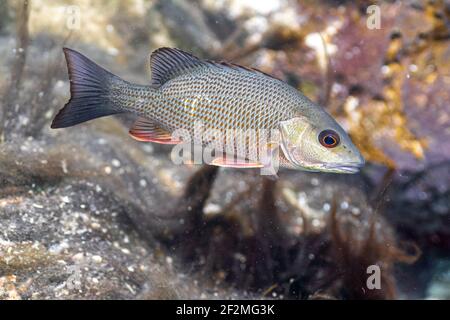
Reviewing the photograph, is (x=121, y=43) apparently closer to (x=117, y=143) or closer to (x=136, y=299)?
(x=117, y=143)

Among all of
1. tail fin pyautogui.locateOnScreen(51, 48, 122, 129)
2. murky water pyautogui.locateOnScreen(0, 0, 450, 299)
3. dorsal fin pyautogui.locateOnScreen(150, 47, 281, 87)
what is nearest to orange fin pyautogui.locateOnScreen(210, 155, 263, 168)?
dorsal fin pyautogui.locateOnScreen(150, 47, 281, 87)

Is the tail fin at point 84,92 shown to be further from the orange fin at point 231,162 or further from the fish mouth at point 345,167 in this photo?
the fish mouth at point 345,167

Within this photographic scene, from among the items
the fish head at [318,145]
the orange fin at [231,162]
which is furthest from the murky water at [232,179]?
the fish head at [318,145]

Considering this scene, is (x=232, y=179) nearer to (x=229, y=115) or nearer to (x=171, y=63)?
(x=171, y=63)

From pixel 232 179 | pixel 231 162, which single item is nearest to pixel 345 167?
pixel 231 162

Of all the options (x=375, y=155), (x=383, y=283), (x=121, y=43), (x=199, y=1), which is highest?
(x=199, y=1)

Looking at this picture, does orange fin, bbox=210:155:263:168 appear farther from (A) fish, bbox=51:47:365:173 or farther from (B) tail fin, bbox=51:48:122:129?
(B) tail fin, bbox=51:48:122:129

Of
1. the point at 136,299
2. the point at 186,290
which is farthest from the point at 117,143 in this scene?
the point at 136,299
